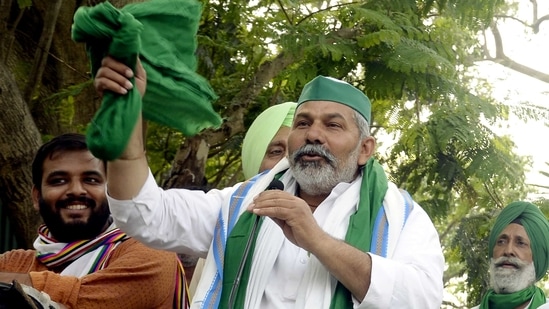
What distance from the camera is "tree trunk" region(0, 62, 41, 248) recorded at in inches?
271

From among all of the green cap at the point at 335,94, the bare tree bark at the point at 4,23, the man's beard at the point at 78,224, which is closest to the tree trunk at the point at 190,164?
the bare tree bark at the point at 4,23

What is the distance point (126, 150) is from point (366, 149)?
1.08 meters

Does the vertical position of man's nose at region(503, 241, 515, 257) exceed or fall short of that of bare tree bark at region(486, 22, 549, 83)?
it falls short

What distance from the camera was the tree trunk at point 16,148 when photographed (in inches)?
271

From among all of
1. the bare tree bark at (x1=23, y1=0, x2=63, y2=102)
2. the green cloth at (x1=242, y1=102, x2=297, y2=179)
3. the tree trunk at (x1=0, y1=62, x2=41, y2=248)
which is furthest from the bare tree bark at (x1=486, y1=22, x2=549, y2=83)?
the green cloth at (x1=242, y1=102, x2=297, y2=179)

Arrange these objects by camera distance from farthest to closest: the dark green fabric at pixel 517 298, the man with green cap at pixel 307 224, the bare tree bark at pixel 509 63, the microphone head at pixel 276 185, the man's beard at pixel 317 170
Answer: the bare tree bark at pixel 509 63 < the dark green fabric at pixel 517 298 < the man's beard at pixel 317 170 < the microphone head at pixel 276 185 < the man with green cap at pixel 307 224

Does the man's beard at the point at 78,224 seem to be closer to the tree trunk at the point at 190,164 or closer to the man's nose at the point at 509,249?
the tree trunk at the point at 190,164

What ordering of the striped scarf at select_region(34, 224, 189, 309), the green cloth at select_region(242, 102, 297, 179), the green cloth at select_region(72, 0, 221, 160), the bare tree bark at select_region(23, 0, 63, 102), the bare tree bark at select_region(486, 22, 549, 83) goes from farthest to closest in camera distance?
the bare tree bark at select_region(486, 22, 549, 83)
the bare tree bark at select_region(23, 0, 63, 102)
the green cloth at select_region(242, 102, 297, 179)
the striped scarf at select_region(34, 224, 189, 309)
the green cloth at select_region(72, 0, 221, 160)

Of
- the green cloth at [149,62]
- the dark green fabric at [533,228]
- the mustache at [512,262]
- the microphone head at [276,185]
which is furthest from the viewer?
the dark green fabric at [533,228]

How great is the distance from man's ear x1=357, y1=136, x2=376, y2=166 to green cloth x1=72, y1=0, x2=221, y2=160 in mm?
662

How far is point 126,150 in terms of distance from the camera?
3584 mm

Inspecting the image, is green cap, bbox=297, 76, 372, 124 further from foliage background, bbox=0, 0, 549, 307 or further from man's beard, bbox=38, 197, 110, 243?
foliage background, bbox=0, 0, 549, 307

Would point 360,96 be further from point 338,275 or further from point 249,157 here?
point 249,157

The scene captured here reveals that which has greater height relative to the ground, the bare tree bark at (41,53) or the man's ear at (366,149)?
the bare tree bark at (41,53)
